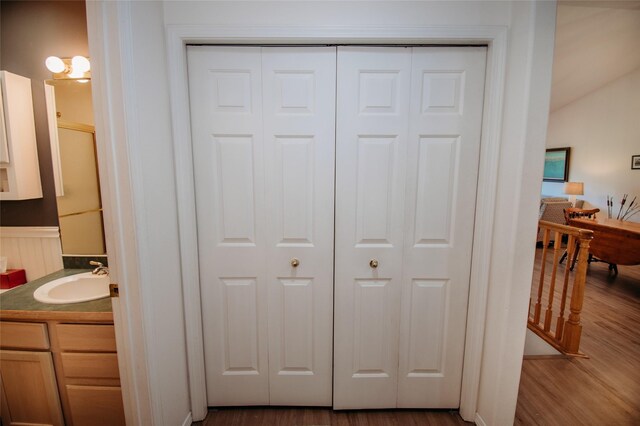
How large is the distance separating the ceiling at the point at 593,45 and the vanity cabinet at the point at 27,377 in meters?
4.68

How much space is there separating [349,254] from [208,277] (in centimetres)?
80

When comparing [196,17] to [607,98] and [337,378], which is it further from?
[607,98]

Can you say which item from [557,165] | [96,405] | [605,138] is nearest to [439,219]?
[96,405]

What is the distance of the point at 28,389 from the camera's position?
1400 mm

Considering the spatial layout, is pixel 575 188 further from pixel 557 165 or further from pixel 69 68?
pixel 69 68

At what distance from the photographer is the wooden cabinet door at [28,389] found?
137 cm

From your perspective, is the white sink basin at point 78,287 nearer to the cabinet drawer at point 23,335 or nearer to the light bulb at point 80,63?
the cabinet drawer at point 23,335

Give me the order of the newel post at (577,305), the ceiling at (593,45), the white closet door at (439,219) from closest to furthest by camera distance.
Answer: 1. the white closet door at (439,219)
2. the newel post at (577,305)
3. the ceiling at (593,45)

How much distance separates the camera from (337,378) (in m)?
1.68

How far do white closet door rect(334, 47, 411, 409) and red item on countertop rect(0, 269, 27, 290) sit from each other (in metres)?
2.00

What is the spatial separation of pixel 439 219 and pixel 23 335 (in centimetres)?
214

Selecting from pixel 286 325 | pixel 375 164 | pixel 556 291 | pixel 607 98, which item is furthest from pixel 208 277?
pixel 607 98

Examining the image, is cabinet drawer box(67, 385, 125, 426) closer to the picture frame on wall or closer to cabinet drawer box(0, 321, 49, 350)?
cabinet drawer box(0, 321, 49, 350)

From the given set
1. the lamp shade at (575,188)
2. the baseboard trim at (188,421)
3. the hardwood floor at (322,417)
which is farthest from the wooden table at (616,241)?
the baseboard trim at (188,421)
